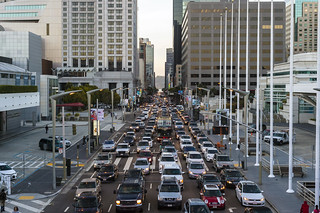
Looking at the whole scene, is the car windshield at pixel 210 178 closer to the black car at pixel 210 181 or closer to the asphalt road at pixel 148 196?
the black car at pixel 210 181

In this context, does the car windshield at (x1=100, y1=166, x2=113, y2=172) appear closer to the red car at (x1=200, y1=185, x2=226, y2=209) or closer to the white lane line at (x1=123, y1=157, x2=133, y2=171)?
the white lane line at (x1=123, y1=157, x2=133, y2=171)

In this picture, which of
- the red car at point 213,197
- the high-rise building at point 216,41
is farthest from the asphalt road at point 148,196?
the high-rise building at point 216,41

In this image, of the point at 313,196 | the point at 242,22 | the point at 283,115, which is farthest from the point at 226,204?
the point at 242,22

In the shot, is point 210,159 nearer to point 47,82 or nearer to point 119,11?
point 47,82

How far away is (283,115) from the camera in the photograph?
8606 cm

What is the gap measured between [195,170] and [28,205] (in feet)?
44.3

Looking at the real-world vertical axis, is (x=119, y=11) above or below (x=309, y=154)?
above

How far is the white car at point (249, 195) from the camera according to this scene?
2308 cm

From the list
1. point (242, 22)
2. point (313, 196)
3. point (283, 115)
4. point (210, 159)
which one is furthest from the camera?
point (242, 22)

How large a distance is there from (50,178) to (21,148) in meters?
19.0

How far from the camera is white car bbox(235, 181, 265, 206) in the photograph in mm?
23078

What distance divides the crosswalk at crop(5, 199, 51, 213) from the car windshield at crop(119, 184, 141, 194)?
532 centimetres

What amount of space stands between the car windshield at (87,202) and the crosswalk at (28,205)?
3.69m

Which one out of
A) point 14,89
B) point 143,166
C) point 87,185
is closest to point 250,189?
point 87,185
